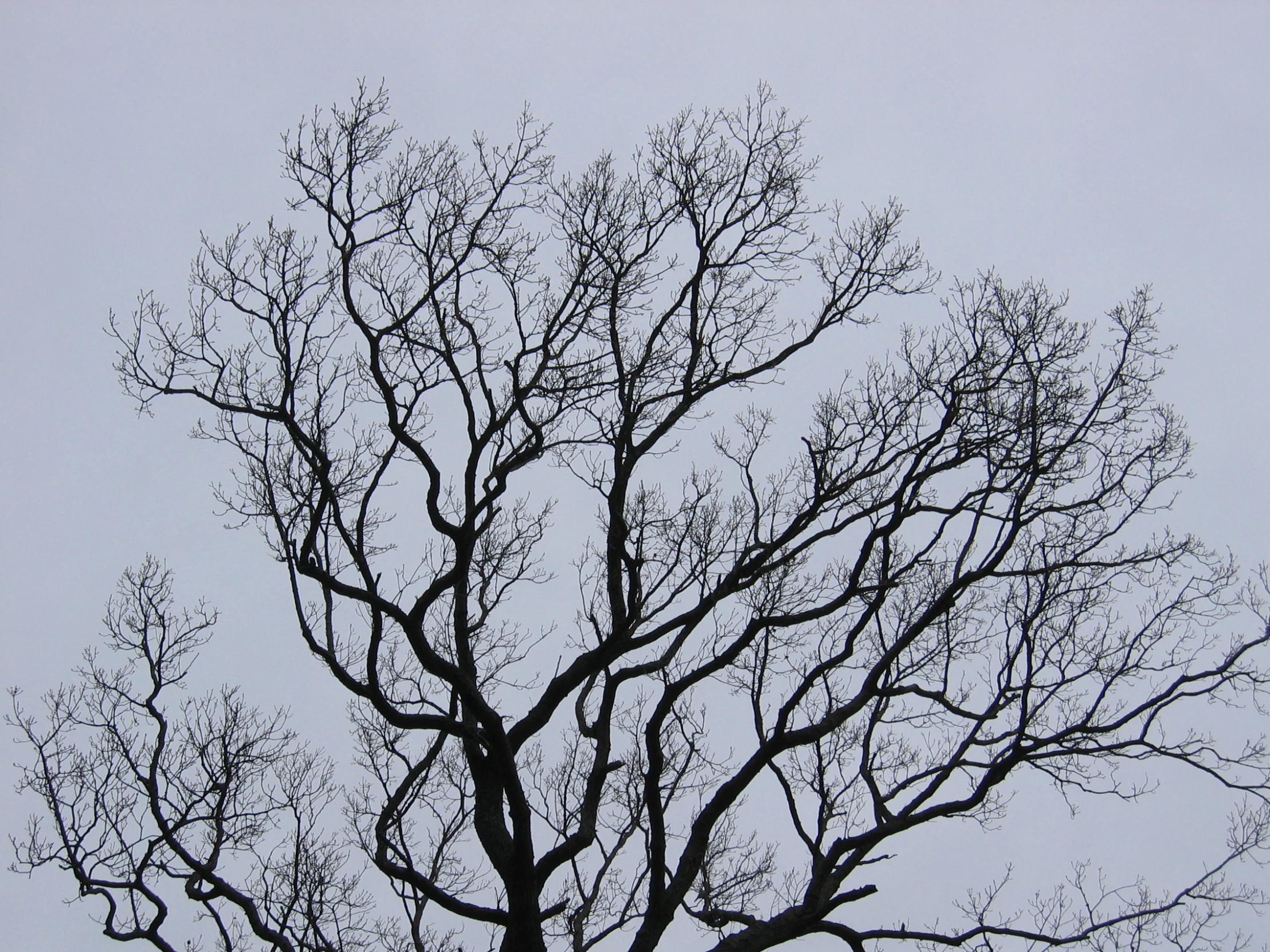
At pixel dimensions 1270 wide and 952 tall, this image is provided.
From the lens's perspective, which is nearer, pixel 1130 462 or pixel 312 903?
pixel 1130 462

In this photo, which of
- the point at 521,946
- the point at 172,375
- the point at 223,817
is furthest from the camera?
the point at 223,817

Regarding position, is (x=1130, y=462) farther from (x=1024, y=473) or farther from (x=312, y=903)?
(x=312, y=903)

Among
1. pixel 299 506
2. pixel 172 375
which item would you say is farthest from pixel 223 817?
pixel 172 375

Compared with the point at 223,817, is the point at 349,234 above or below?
above

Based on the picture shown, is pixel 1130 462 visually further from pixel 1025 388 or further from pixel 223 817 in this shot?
pixel 223 817

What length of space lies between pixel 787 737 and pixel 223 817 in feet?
20.5

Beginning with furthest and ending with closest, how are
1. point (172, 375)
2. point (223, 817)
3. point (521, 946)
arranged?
point (223, 817) → point (172, 375) → point (521, 946)

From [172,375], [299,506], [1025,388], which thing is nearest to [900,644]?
[1025,388]

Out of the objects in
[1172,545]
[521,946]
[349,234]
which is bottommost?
[521,946]

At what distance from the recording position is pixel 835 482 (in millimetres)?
9812

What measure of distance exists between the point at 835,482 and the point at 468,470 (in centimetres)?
344

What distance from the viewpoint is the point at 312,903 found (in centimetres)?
1128

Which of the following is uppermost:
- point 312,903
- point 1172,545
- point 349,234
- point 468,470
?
point 349,234

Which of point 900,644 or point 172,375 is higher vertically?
point 172,375
